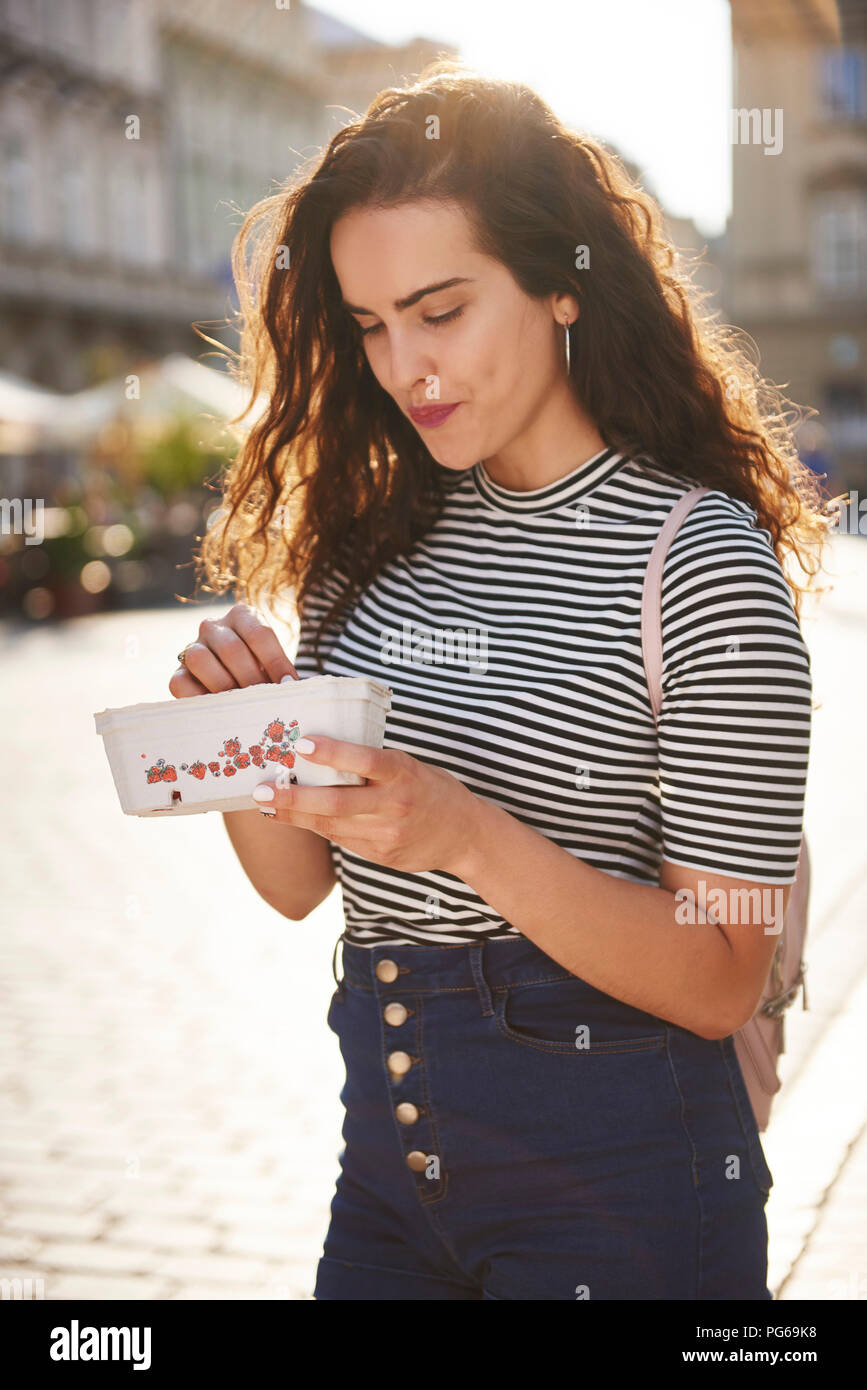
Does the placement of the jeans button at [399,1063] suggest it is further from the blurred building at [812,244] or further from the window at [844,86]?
the window at [844,86]

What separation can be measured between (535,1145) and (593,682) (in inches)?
21.3

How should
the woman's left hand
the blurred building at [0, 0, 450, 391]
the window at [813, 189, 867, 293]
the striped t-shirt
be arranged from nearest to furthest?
1. the woman's left hand
2. the striped t-shirt
3. the blurred building at [0, 0, 450, 391]
4. the window at [813, 189, 867, 293]

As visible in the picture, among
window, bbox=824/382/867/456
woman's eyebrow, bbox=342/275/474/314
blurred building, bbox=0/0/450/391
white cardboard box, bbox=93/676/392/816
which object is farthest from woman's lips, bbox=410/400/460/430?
window, bbox=824/382/867/456

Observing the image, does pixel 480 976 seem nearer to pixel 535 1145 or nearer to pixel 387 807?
pixel 535 1145

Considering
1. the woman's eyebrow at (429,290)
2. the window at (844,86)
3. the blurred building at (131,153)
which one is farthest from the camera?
the window at (844,86)

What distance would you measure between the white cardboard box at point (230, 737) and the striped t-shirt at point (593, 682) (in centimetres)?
28

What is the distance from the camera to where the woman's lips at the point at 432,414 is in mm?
1915

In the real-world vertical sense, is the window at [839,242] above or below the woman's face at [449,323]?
above

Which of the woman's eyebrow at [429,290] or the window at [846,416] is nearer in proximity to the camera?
the woman's eyebrow at [429,290]

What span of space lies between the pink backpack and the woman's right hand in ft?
1.42

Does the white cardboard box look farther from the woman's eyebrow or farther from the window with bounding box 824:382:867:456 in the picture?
the window with bounding box 824:382:867:456

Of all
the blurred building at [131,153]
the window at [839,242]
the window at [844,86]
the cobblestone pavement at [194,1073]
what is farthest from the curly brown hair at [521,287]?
the window at [839,242]

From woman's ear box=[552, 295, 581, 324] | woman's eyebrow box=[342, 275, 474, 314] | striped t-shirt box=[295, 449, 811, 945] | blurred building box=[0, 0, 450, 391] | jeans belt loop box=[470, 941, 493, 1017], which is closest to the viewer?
striped t-shirt box=[295, 449, 811, 945]

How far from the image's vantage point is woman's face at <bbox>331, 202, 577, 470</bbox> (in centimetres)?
186
